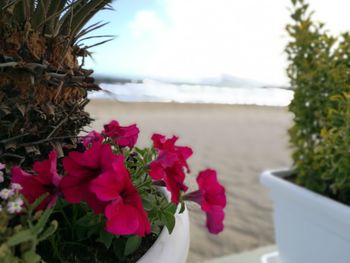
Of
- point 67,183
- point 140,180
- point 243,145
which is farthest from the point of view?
point 243,145

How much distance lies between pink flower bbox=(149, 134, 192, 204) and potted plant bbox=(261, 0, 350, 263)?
1.51 feet

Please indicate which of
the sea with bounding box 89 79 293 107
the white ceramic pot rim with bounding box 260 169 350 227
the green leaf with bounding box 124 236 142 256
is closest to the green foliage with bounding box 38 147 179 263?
the green leaf with bounding box 124 236 142 256

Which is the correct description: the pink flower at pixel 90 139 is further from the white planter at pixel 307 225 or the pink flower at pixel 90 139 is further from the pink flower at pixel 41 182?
the white planter at pixel 307 225

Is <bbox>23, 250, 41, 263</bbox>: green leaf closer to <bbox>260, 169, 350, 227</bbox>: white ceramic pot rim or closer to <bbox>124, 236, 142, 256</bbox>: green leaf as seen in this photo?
<bbox>124, 236, 142, 256</bbox>: green leaf

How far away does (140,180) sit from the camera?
1.80 ft

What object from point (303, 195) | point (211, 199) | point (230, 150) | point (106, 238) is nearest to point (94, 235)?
point (106, 238)

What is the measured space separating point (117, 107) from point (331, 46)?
255 inches

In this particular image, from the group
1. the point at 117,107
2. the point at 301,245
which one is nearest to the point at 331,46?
the point at 301,245

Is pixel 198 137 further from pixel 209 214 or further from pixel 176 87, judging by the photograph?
pixel 176 87

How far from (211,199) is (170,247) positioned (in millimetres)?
92

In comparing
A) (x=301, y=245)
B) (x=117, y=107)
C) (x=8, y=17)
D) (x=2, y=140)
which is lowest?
(x=117, y=107)

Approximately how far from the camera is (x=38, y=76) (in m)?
0.51

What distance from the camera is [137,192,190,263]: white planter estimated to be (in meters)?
0.47

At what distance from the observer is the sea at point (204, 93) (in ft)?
26.8
